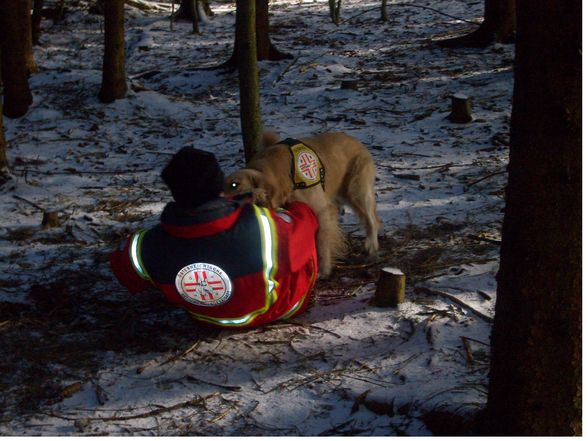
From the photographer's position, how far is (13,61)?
11.1 meters

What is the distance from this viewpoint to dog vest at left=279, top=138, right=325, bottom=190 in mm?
5554

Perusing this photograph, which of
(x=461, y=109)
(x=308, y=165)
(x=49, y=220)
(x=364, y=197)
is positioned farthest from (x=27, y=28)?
(x=308, y=165)

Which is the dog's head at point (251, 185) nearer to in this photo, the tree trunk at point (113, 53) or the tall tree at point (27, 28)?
the tree trunk at point (113, 53)

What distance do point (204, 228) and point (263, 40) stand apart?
10728 millimetres

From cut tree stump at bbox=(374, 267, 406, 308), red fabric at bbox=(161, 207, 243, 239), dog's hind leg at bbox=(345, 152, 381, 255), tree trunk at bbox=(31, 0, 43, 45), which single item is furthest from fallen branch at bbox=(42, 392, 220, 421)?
tree trunk at bbox=(31, 0, 43, 45)

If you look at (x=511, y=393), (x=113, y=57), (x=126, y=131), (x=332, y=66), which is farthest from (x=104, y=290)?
(x=332, y=66)

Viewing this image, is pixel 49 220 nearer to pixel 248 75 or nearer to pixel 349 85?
pixel 248 75

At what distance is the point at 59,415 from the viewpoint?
386 cm

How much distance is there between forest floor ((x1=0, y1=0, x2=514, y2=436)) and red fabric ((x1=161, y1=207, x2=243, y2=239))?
28.8 inches

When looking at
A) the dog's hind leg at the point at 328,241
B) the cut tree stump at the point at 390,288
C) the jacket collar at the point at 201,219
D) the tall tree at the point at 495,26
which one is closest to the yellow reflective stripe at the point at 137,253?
the jacket collar at the point at 201,219

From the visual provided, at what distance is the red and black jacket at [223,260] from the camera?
4344mm

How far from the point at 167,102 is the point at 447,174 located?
545 centimetres

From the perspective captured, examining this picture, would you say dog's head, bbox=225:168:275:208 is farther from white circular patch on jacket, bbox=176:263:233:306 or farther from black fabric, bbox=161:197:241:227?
white circular patch on jacket, bbox=176:263:233:306

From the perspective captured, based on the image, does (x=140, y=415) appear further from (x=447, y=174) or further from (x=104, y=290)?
(x=447, y=174)
